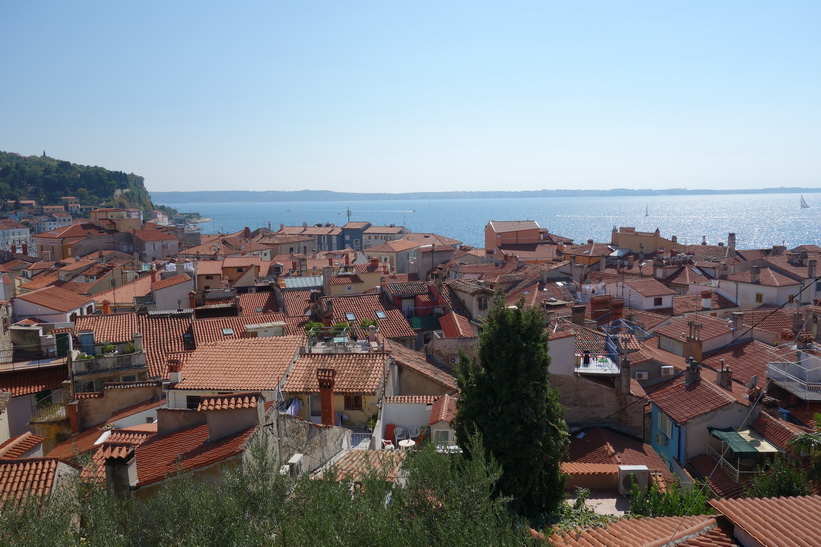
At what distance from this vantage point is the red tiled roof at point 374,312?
89.4 feet

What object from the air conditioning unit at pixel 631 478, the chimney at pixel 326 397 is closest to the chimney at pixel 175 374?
the chimney at pixel 326 397

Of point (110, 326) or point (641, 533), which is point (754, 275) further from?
point (110, 326)

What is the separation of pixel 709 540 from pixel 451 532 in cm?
306

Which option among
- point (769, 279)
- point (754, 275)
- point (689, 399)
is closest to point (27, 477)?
point (689, 399)

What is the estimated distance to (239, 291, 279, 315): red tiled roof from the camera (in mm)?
33312

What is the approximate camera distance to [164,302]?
35.3 m

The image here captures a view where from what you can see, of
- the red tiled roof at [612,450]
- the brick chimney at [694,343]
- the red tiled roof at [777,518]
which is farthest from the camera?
the brick chimney at [694,343]

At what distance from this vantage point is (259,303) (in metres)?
34.1

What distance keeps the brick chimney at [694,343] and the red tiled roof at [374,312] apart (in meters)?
10.8

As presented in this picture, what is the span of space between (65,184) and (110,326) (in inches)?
6142

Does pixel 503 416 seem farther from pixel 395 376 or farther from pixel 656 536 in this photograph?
pixel 395 376

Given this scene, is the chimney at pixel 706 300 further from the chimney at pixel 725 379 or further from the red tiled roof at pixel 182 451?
the red tiled roof at pixel 182 451

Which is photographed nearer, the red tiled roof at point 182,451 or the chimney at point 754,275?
the red tiled roof at point 182,451

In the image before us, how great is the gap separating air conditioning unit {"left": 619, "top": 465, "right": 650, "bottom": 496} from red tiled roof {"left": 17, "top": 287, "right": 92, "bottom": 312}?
27.1 meters
